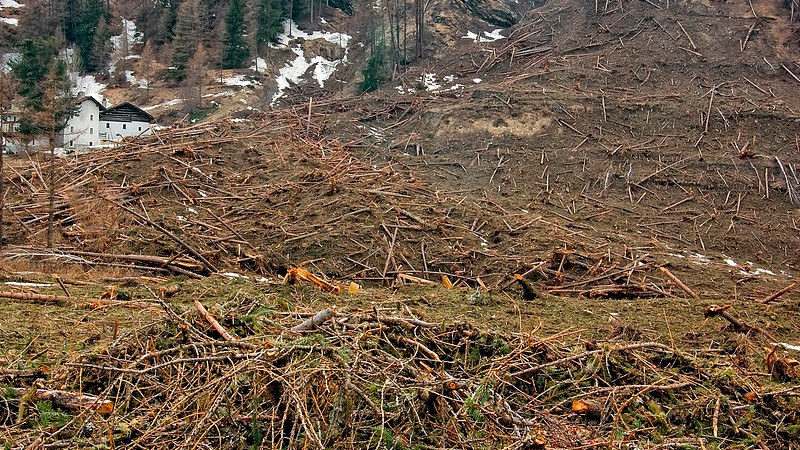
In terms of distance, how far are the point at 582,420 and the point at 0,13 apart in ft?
205

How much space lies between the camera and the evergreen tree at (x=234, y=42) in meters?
43.2

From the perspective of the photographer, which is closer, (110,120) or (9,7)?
(110,120)

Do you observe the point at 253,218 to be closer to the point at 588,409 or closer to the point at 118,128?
the point at 588,409

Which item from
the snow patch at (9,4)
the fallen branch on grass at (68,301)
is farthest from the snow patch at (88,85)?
the fallen branch on grass at (68,301)

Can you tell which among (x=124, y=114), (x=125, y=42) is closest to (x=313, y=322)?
(x=124, y=114)

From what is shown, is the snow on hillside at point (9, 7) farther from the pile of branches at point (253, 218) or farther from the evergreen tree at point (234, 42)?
the pile of branches at point (253, 218)

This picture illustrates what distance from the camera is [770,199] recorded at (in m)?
16.2

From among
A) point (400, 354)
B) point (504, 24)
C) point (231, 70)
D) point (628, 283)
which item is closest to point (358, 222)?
point (628, 283)

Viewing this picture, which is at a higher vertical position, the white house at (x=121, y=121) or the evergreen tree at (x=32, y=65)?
the evergreen tree at (x=32, y=65)

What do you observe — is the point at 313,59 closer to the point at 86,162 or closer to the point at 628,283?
the point at 86,162

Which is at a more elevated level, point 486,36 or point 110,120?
point 486,36

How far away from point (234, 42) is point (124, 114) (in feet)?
36.9

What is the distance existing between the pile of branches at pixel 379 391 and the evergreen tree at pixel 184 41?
136 ft

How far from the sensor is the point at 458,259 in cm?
1147
